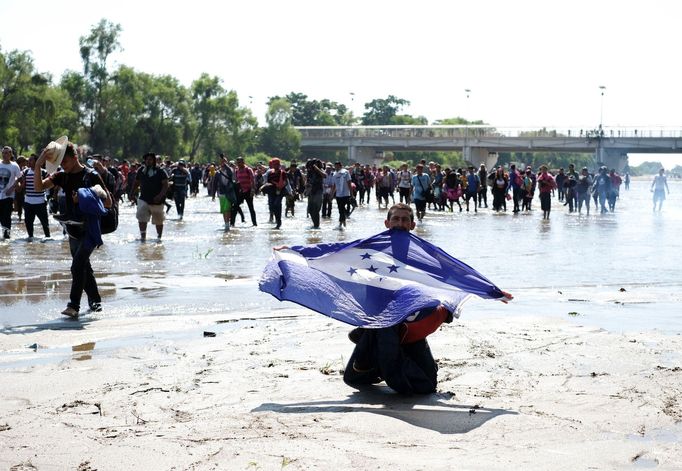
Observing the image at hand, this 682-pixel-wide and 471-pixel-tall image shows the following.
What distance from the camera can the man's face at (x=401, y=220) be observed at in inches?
296

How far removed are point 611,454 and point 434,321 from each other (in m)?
1.82

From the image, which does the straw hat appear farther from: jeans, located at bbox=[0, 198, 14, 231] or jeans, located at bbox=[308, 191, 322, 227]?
jeans, located at bbox=[308, 191, 322, 227]

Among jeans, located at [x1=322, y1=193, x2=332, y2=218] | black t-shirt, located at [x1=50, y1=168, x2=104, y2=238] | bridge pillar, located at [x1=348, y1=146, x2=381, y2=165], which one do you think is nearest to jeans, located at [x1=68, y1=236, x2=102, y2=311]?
black t-shirt, located at [x1=50, y1=168, x2=104, y2=238]

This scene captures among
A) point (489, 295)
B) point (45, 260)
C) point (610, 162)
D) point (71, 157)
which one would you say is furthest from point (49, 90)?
point (610, 162)

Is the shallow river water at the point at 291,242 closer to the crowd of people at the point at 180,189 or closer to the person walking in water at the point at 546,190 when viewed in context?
the crowd of people at the point at 180,189

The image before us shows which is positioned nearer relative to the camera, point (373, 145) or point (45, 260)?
point (45, 260)

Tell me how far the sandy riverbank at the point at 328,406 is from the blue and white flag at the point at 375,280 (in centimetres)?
54

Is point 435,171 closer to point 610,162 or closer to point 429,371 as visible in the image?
point 429,371

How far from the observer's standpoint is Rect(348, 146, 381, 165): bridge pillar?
144 meters

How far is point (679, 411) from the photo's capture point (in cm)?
652

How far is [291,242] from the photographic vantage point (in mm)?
21109

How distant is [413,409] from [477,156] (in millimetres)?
131224

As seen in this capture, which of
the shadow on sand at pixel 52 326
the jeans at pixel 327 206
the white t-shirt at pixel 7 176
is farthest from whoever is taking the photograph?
the jeans at pixel 327 206

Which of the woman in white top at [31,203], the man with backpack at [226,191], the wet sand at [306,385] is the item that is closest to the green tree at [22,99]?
the man with backpack at [226,191]
